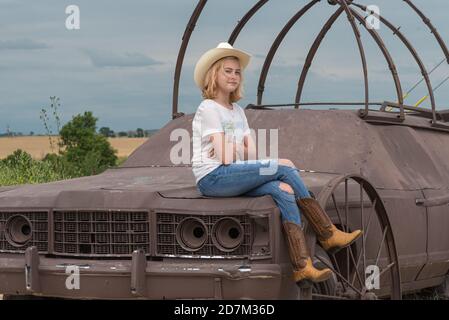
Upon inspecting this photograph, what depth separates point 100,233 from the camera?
21.5ft

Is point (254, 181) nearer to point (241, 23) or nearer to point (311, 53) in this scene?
point (241, 23)

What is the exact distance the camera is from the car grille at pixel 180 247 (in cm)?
614

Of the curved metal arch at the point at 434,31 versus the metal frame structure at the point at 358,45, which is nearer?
the metal frame structure at the point at 358,45

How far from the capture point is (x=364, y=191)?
7.42 meters

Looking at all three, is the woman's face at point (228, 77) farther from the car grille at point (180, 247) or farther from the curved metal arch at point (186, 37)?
the curved metal arch at point (186, 37)

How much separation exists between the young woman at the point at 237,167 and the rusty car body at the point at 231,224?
0.09m

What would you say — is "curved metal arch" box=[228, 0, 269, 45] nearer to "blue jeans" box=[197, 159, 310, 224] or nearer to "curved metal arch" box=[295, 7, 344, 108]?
"curved metal arch" box=[295, 7, 344, 108]

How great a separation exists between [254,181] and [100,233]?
1095 mm

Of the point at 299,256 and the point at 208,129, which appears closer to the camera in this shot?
the point at 299,256

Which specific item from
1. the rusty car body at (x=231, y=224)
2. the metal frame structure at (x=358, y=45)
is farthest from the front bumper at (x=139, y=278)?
the metal frame structure at (x=358, y=45)

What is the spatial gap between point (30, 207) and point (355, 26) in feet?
10.2

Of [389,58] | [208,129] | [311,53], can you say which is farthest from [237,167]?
[311,53]

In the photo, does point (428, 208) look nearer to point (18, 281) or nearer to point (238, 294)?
point (238, 294)
